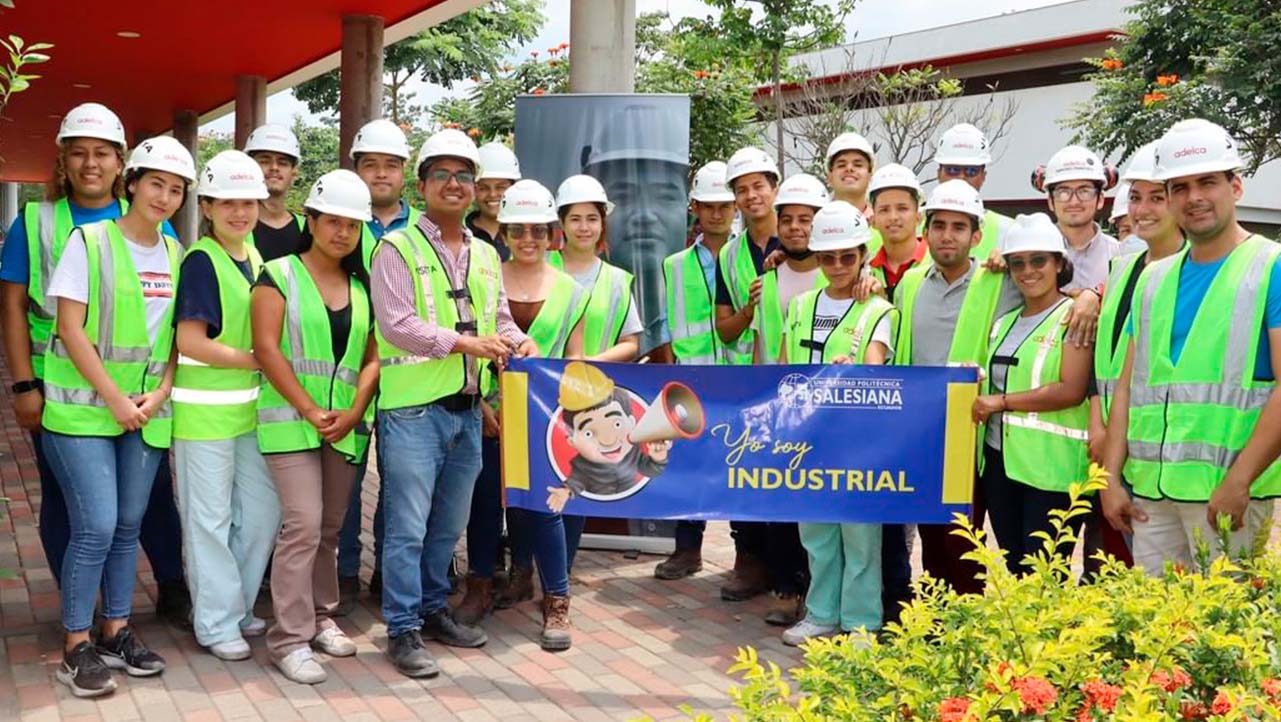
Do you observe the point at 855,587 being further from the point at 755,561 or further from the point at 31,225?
the point at 31,225

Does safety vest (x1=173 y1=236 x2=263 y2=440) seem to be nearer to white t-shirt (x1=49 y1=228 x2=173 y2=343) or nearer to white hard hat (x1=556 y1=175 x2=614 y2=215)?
white t-shirt (x1=49 y1=228 x2=173 y2=343)

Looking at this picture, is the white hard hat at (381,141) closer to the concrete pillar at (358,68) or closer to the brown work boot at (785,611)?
the brown work boot at (785,611)

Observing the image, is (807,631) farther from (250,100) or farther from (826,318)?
(250,100)

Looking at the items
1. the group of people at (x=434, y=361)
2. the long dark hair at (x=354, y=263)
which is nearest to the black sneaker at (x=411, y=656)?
the group of people at (x=434, y=361)

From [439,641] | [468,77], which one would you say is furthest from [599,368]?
[468,77]

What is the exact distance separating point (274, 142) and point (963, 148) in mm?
3375

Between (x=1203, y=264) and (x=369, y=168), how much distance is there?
3.79m

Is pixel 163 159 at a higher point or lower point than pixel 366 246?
higher

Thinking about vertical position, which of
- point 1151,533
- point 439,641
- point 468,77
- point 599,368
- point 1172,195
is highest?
point 468,77

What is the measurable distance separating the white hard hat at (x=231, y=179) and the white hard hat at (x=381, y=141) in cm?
101

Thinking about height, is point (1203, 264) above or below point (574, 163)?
below

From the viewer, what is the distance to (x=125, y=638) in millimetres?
4949

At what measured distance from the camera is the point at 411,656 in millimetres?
4996

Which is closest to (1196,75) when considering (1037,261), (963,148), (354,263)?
(963,148)
